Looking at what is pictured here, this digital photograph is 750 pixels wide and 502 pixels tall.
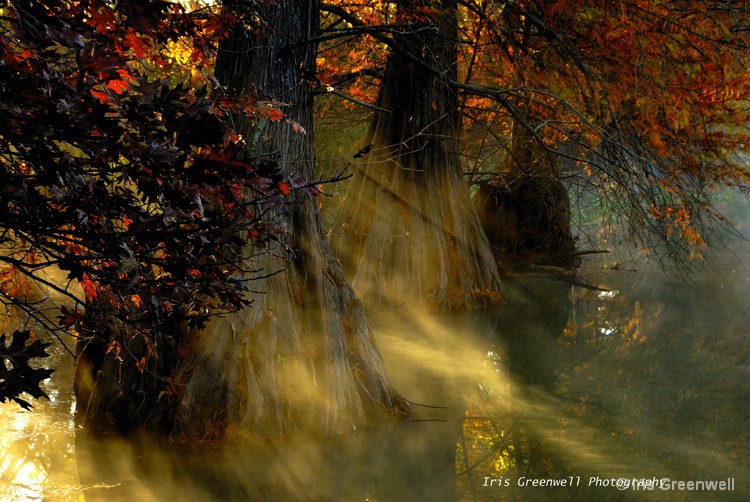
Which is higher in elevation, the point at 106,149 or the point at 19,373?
the point at 106,149

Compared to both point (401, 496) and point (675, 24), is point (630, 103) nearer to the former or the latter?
point (675, 24)

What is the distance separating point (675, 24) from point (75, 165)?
7604 millimetres

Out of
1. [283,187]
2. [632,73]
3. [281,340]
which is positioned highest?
[632,73]

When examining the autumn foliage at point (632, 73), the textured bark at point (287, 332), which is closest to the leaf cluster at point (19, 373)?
the textured bark at point (287, 332)

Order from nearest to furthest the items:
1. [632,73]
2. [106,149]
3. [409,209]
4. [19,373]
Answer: [19,373]
[106,149]
[632,73]
[409,209]

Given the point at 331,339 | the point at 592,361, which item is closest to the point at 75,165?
the point at 331,339

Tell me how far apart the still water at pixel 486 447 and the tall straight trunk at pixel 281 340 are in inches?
10.5

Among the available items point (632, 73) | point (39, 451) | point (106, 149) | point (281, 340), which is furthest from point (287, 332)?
point (632, 73)

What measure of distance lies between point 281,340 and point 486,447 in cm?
212

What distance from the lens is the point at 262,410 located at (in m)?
6.75

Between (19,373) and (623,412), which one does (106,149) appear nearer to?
(19,373)

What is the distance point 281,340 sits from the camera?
23.1 feet

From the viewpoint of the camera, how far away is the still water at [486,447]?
5.91 meters

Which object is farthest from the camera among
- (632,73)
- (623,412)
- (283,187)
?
(632,73)
